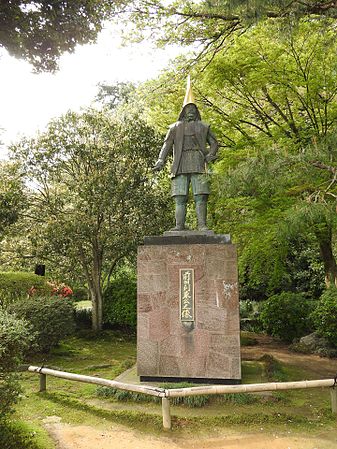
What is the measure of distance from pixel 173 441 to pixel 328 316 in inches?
237

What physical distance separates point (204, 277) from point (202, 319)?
64 cm

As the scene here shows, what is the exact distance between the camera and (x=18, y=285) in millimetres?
10055

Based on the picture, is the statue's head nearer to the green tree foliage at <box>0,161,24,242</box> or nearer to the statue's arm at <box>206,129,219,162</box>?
the statue's arm at <box>206,129,219,162</box>

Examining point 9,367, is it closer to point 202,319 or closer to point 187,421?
point 187,421

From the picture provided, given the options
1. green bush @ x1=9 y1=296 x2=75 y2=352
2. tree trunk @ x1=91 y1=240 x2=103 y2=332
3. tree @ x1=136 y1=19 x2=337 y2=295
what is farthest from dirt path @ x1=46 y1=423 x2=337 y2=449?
tree trunk @ x1=91 y1=240 x2=103 y2=332

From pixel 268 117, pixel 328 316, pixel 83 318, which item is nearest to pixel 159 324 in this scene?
pixel 328 316

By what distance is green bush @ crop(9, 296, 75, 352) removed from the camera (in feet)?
27.1

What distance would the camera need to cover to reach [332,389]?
197 inches

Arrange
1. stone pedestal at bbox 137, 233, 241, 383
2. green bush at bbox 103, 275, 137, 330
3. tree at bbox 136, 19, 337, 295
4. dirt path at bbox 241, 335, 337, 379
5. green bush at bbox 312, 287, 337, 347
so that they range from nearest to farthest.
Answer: tree at bbox 136, 19, 337, 295 → stone pedestal at bbox 137, 233, 241, 383 → dirt path at bbox 241, 335, 337, 379 → green bush at bbox 312, 287, 337, 347 → green bush at bbox 103, 275, 137, 330

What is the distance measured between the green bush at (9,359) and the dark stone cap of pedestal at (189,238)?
260cm

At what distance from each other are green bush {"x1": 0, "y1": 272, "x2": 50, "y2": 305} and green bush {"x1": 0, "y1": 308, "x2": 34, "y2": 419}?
18.4 feet

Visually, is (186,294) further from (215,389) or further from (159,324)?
(215,389)

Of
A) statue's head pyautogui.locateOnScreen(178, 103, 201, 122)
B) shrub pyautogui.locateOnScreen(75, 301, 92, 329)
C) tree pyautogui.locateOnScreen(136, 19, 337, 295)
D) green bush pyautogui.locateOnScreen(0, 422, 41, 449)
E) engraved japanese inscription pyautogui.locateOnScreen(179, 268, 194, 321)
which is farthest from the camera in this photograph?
shrub pyautogui.locateOnScreen(75, 301, 92, 329)

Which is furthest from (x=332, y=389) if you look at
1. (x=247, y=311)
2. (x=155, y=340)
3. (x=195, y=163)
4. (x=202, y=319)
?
(x=247, y=311)
